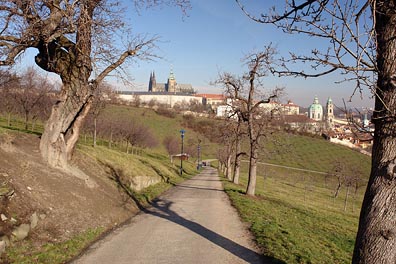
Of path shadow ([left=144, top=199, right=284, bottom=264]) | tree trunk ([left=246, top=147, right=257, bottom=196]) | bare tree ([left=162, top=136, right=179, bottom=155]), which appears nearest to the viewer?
path shadow ([left=144, top=199, right=284, bottom=264])

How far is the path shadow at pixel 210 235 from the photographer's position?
6449mm

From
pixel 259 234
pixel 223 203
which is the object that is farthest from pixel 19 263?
pixel 223 203

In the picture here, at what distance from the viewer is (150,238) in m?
7.62

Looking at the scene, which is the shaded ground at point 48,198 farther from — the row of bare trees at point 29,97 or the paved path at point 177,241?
the row of bare trees at point 29,97

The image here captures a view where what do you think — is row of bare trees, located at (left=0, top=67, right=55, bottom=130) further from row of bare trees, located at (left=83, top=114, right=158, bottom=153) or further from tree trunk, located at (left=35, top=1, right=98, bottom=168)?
tree trunk, located at (left=35, top=1, right=98, bottom=168)

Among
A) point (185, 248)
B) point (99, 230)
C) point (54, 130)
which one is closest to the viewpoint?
point (185, 248)

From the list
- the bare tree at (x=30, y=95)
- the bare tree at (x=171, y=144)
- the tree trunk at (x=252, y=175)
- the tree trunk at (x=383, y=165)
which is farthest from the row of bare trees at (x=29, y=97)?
the bare tree at (x=171, y=144)

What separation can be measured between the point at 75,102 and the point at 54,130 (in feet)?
3.40

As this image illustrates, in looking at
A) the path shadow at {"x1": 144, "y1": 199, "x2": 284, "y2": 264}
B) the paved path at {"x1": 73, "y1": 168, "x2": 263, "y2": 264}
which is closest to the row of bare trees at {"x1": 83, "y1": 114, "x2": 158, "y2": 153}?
the path shadow at {"x1": 144, "y1": 199, "x2": 284, "y2": 264}

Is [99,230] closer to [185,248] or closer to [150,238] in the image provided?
[150,238]

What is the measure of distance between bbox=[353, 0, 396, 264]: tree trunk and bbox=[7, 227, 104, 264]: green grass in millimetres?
4602

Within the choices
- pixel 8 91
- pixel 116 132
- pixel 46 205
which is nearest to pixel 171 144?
pixel 116 132

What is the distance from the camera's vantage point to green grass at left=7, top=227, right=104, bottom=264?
221 inches

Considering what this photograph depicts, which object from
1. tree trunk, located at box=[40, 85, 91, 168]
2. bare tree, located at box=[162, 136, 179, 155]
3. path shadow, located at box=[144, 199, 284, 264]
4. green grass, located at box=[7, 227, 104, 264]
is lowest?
bare tree, located at box=[162, 136, 179, 155]
